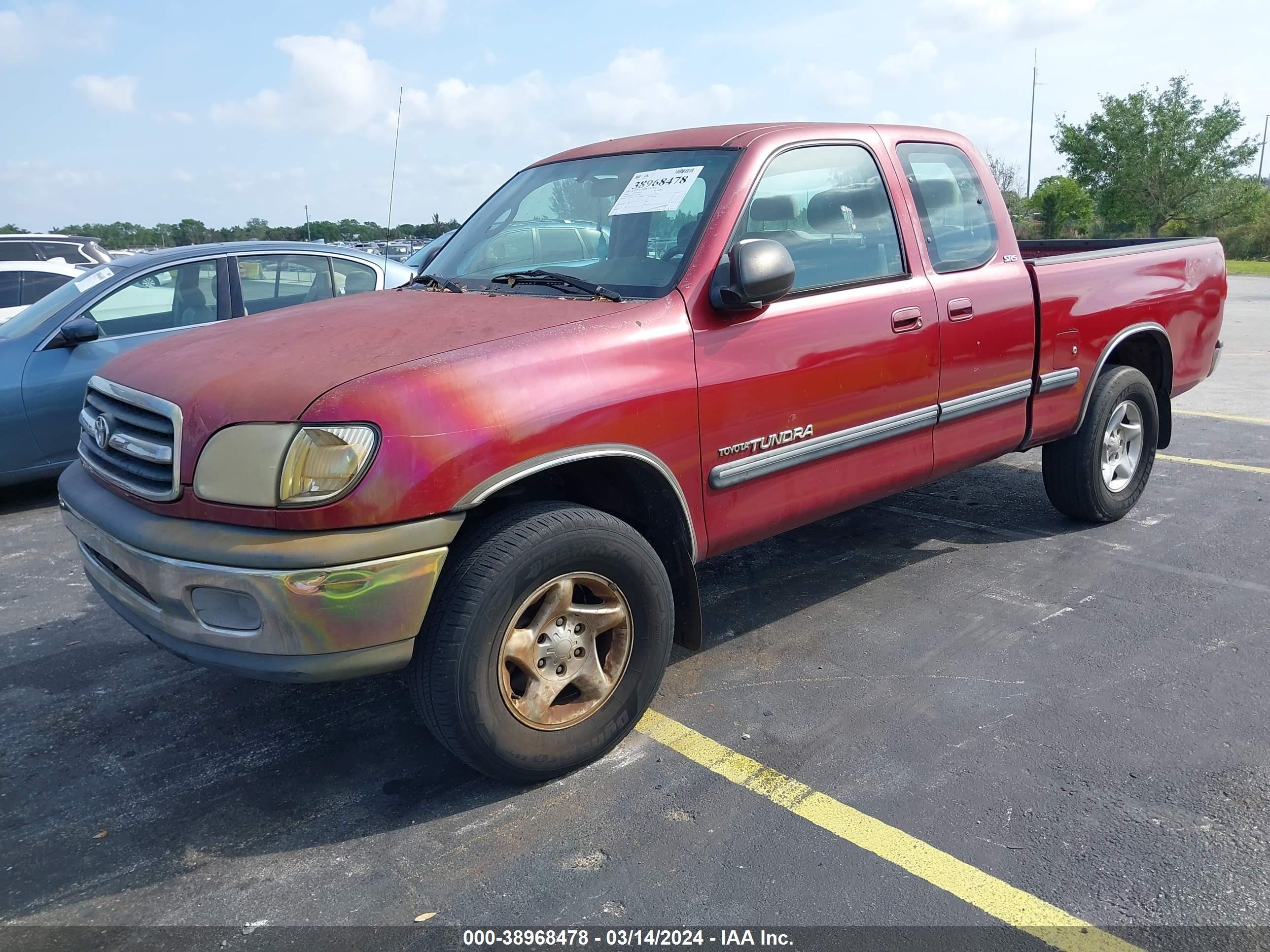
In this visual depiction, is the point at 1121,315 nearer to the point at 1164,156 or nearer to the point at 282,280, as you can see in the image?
the point at 282,280

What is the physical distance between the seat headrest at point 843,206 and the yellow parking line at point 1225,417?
5.27 meters

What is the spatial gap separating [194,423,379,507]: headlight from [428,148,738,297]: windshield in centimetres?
113

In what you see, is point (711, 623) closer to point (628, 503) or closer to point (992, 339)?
point (628, 503)

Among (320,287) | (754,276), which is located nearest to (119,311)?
(320,287)

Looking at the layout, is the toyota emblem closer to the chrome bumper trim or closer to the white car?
the chrome bumper trim

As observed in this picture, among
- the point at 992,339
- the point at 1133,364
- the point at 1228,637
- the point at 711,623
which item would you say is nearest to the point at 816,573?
the point at 711,623

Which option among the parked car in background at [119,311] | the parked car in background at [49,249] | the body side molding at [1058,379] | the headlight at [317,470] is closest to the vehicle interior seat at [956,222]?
the body side molding at [1058,379]

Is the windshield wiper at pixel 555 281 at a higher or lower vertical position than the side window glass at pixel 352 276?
lower

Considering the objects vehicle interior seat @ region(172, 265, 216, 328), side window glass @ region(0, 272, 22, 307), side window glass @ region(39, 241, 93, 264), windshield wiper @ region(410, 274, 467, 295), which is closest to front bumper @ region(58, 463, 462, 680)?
windshield wiper @ region(410, 274, 467, 295)

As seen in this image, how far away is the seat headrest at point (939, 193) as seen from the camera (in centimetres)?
410

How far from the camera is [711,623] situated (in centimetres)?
407

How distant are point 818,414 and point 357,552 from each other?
1757 mm

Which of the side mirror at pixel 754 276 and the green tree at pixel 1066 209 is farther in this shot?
the green tree at pixel 1066 209

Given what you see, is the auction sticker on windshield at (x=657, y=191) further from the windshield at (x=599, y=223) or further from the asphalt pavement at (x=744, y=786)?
the asphalt pavement at (x=744, y=786)
